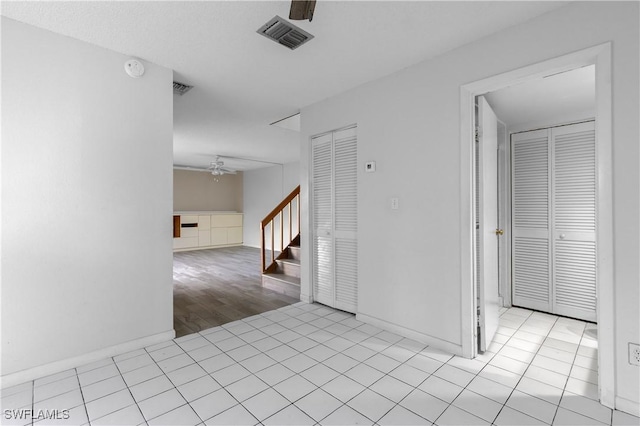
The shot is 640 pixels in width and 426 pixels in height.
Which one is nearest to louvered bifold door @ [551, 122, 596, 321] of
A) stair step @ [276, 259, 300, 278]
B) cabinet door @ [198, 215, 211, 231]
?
stair step @ [276, 259, 300, 278]

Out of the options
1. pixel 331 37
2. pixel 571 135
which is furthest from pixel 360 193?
pixel 571 135

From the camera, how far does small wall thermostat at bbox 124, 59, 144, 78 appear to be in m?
2.49

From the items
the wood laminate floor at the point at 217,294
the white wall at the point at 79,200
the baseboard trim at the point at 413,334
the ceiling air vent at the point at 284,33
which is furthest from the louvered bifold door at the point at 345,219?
the white wall at the point at 79,200

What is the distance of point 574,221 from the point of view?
3250 millimetres

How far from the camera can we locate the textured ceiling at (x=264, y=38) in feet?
6.40

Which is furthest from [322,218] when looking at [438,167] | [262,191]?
[262,191]

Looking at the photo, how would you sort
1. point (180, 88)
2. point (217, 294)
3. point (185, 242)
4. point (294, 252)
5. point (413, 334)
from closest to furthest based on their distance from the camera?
1. point (413, 334)
2. point (180, 88)
3. point (217, 294)
4. point (294, 252)
5. point (185, 242)

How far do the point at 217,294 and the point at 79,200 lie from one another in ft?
7.80

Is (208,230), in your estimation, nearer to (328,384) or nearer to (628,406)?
(328,384)

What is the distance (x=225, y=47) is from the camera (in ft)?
7.97

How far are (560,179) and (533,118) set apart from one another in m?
0.75

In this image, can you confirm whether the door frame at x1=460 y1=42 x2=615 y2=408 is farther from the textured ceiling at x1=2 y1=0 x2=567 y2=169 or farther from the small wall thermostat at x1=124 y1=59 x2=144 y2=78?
the small wall thermostat at x1=124 y1=59 x2=144 y2=78

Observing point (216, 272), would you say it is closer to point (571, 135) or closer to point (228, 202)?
point (228, 202)

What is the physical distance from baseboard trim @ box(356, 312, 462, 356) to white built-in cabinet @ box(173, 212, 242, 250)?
674 cm
